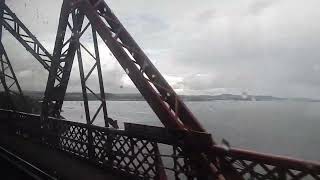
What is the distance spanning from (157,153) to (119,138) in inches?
68.0

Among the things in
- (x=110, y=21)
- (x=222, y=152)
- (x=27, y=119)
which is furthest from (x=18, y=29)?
(x=222, y=152)

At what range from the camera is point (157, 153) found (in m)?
9.33

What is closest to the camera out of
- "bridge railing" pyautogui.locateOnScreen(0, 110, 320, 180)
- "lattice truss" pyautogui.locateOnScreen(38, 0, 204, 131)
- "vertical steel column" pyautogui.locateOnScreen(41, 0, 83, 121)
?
"bridge railing" pyautogui.locateOnScreen(0, 110, 320, 180)

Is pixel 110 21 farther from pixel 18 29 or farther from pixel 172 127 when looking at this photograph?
pixel 18 29

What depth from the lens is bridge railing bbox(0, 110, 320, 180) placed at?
639 cm

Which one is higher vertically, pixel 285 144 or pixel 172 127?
pixel 172 127

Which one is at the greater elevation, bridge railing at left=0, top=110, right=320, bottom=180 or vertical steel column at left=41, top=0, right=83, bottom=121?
vertical steel column at left=41, top=0, right=83, bottom=121

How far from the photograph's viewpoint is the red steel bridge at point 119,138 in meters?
7.57

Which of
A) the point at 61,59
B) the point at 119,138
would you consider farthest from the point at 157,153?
the point at 61,59

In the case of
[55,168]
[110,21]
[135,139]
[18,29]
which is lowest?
[55,168]

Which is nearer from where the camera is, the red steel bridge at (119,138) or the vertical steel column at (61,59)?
the red steel bridge at (119,138)

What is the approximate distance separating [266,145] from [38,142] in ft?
274

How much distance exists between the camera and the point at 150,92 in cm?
900

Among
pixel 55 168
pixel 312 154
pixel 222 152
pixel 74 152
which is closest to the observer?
pixel 222 152
